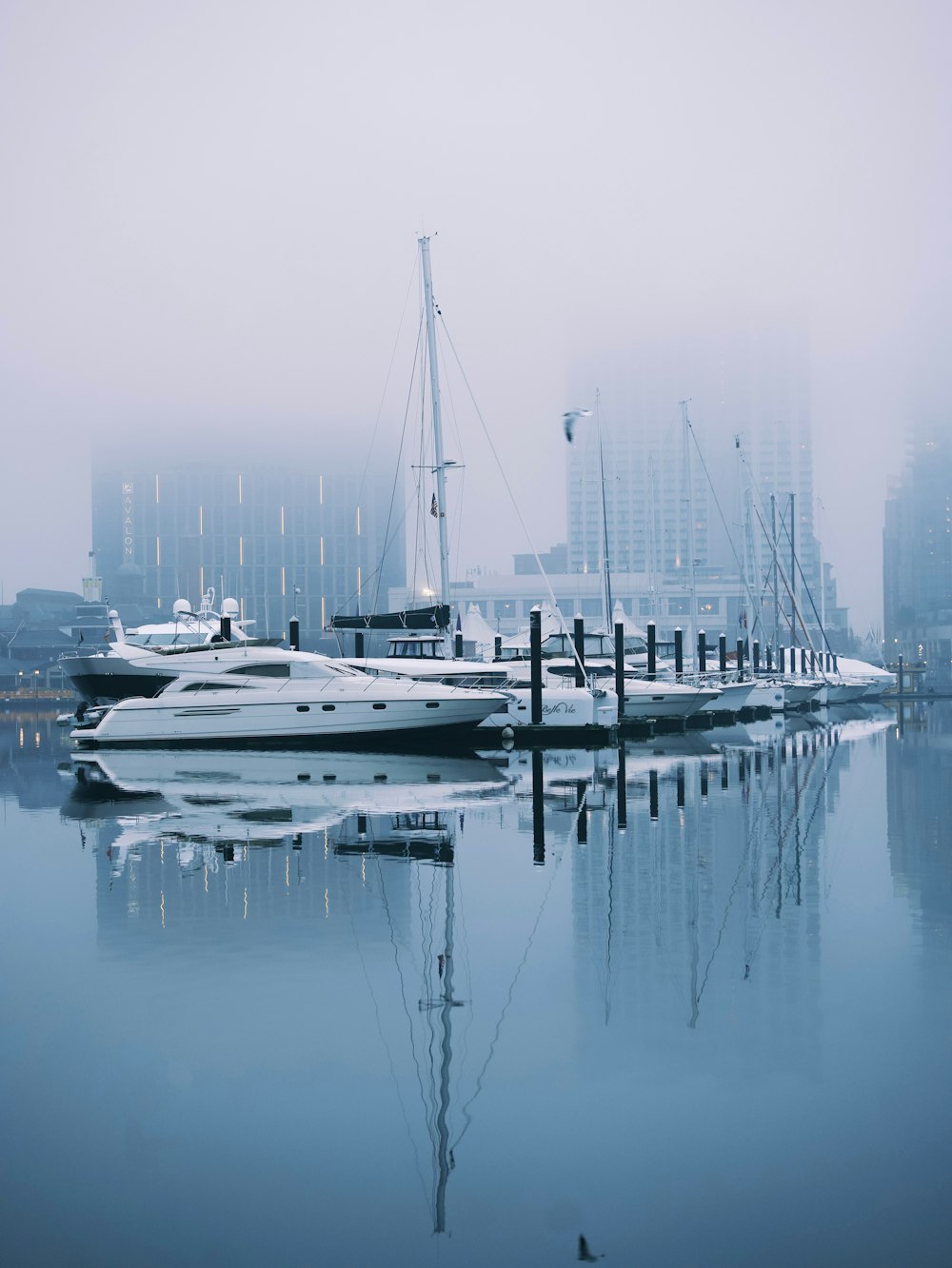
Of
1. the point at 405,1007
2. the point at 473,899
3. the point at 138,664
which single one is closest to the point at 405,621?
the point at 138,664

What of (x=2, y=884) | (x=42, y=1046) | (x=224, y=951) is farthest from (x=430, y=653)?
(x=42, y=1046)

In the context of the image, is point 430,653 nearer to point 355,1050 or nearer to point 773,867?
point 773,867

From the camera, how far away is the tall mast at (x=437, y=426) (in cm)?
3603

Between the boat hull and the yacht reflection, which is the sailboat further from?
the yacht reflection

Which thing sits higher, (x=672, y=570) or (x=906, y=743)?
(x=672, y=570)

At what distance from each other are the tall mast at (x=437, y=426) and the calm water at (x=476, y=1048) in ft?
62.6

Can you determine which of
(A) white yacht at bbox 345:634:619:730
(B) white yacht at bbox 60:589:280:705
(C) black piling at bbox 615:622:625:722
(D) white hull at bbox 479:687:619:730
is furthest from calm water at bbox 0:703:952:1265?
(C) black piling at bbox 615:622:625:722

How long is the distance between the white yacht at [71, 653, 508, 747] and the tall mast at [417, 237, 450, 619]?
4.98 m

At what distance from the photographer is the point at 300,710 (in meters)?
31.5

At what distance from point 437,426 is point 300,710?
10.6m

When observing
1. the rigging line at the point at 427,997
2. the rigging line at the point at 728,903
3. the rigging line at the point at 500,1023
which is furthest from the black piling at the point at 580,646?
the rigging line at the point at 500,1023

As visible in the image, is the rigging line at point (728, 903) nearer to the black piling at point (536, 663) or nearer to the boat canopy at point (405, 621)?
the black piling at point (536, 663)

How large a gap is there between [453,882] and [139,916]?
334 centimetres

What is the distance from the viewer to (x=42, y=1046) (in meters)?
8.21
